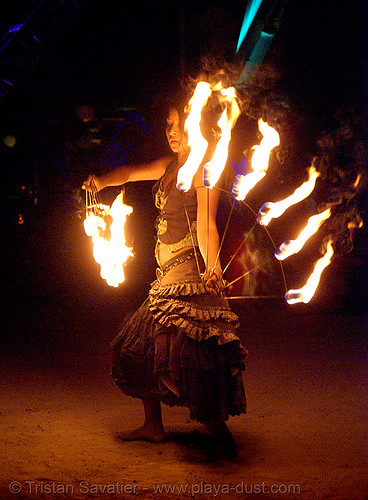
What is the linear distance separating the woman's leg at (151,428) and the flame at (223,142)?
166 cm

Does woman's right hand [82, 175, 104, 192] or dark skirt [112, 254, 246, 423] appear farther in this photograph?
woman's right hand [82, 175, 104, 192]

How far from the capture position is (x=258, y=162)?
3.24 m

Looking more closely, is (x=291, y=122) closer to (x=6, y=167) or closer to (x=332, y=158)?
(x=332, y=158)

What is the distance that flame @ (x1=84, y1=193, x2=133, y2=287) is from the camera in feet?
12.5

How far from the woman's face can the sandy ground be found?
203 centimetres

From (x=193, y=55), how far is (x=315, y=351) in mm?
5484

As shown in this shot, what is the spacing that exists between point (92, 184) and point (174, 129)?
685mm

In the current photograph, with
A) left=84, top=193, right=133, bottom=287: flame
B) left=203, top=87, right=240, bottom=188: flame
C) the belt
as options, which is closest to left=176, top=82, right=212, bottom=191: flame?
left=203, top=87, right=240, bottom=188: flame

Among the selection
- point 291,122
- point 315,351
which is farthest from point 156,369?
point 291,122

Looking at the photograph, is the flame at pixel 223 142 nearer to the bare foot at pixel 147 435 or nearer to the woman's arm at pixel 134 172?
the woman's arm at pixel 134 172

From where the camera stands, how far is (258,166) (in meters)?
3.23

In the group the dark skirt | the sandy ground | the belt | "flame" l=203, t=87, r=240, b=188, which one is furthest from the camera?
the belt

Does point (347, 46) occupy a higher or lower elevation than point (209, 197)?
higher

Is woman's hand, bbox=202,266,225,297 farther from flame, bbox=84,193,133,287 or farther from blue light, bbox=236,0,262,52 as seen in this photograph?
blue light, bbox=236,0,262,52
